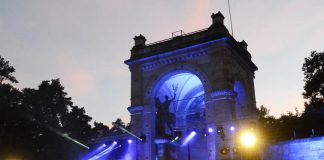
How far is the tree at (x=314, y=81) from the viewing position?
129ft

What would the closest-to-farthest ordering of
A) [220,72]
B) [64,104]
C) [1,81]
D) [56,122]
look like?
[220,72]
[1,81]
[56,122]
[64,104]

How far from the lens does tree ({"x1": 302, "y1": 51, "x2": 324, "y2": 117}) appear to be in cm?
3922

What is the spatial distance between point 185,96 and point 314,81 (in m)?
14.9

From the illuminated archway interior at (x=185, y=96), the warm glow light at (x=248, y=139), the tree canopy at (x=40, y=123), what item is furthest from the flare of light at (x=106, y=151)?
the warm glow light at (x=248, y=139)

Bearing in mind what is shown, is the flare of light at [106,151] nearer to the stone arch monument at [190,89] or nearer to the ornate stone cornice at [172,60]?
the stone arch monument at [190,89]

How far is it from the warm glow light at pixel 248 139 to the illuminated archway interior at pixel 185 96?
25.1ft

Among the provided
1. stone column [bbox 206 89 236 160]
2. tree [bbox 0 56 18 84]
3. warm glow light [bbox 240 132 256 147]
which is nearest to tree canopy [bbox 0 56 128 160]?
tree [bbox 0 56 18 84]

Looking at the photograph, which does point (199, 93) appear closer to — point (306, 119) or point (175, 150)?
point (175, 150)

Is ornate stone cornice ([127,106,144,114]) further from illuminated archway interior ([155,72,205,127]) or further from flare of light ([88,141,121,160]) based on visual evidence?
flare of light ([88,141,121,160])

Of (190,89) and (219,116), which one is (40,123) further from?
(219,116)

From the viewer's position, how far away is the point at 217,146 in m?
25.9

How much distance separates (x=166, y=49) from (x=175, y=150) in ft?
27.9

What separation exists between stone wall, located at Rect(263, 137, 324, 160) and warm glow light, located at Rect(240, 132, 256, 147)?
43.2 inches

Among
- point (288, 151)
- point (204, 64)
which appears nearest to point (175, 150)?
point (204, 64)
